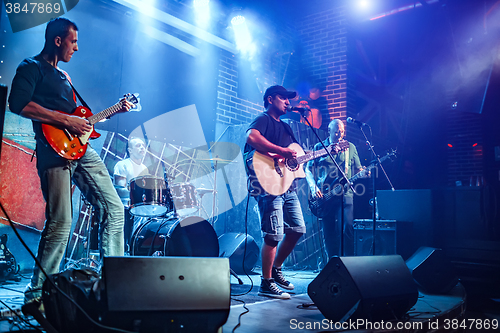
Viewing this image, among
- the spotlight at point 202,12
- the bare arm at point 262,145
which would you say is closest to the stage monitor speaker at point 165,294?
the bare arm at point 262,145

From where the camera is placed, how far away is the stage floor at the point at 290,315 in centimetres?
237

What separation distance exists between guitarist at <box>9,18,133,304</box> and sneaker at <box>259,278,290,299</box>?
1362mm

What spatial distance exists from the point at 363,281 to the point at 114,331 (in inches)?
59.6

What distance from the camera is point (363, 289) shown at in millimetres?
2436

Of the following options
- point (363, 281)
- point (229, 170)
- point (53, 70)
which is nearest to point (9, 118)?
point (53, 70)

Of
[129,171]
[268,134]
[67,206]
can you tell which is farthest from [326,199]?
[67,206]

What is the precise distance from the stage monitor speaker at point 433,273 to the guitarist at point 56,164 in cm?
292

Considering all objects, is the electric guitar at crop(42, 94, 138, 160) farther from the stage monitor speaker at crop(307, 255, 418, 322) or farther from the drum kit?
→ the stage monitor speaker at crop(307, 255, 418, 322)

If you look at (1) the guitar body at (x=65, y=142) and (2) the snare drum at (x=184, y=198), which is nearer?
(1) the guitar body at (x=65, y=142)

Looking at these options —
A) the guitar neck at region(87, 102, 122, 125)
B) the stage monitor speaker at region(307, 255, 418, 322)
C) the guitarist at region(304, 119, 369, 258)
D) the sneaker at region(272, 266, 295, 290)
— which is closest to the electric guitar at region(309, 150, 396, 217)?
the guitarist at region(304, 119, 369, 258)

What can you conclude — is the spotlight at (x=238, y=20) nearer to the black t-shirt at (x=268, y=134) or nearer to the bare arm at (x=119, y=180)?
the bare arm at (x=119, y=180)

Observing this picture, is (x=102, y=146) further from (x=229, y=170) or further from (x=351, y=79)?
(x=351, y=79)

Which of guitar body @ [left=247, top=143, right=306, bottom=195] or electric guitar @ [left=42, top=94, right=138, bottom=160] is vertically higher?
electric guitar @ [left=42, top=94, right=138, bottom=160]

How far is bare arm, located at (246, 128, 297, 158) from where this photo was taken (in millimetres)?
3590
